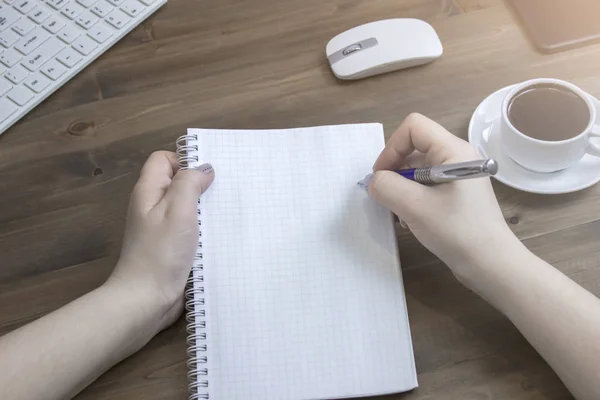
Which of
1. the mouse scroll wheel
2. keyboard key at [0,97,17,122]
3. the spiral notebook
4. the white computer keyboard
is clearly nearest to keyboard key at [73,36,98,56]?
the white computer keyboard

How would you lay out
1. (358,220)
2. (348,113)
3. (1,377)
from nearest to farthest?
(1,377), (358,220), (348,113)

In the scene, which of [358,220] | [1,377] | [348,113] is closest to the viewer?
[1,377]

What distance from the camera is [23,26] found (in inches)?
36.0

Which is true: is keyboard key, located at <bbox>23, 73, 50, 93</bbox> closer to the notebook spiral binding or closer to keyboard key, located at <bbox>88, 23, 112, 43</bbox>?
keyboard key, located at <bbox>88, 23, 112, 43</bbox>

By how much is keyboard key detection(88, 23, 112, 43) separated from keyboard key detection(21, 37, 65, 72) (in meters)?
0.04

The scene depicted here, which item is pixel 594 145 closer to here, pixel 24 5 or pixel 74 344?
pixel 74 344

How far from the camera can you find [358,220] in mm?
753

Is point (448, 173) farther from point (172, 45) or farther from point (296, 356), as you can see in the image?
point (172, 45)

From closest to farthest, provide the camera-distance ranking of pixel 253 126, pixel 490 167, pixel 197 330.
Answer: pixel 490 167, pixel 197 330, pixel 253 126

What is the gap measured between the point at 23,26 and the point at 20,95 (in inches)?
4.3

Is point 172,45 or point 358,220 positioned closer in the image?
point 358,220

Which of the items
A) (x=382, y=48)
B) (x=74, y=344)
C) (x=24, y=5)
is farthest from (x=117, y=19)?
(x=74, y=344)

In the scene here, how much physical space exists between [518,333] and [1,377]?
52 centimetres

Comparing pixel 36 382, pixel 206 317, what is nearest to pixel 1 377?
pixel 36 382
